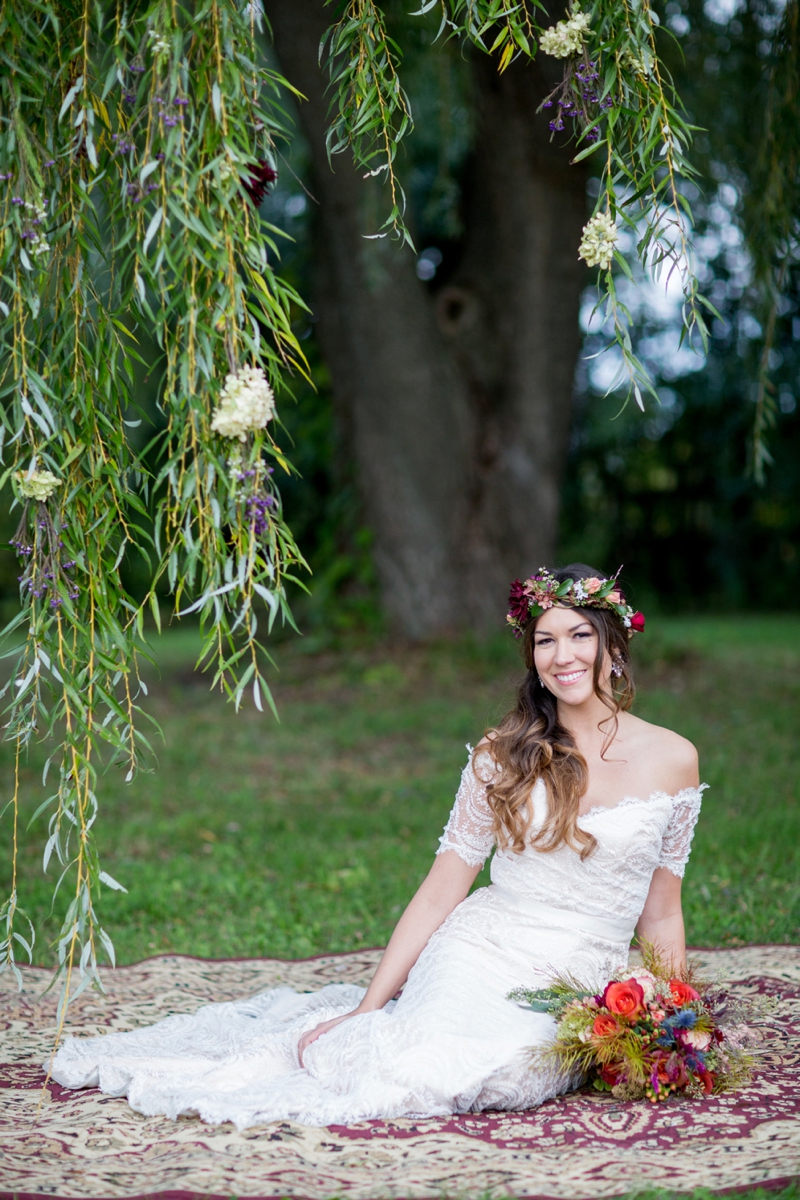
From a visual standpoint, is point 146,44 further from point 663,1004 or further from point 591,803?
point 663,1004

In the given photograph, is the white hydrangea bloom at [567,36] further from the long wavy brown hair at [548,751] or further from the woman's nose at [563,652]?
the woman's nose at [563,652]

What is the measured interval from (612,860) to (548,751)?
343 mm

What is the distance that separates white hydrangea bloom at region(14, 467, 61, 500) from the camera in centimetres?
253

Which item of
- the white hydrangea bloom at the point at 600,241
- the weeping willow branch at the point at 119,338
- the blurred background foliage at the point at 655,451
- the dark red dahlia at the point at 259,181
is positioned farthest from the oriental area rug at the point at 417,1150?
the blurred background foliage at the point at 655,451

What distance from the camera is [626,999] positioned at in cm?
279

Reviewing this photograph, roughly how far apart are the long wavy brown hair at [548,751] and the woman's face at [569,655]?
0.02 meters

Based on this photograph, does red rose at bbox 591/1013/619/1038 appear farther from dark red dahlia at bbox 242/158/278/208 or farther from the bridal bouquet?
dark red dahlia at bbox 242/158/278/208

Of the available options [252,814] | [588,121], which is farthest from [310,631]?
[588,121]

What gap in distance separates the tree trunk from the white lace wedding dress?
6.20 m

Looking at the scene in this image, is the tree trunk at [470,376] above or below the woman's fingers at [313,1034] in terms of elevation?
above

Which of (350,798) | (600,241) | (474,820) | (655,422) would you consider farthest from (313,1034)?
(655,422)

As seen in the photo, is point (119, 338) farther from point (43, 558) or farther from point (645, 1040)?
point (645, 1040)

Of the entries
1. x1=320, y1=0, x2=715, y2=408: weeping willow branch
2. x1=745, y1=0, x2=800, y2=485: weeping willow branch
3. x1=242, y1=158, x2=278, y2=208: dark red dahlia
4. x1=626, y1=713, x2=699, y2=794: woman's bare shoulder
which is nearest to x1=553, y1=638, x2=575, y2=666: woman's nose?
x1=626, y1=713, x2=699, y2=794: woman's bare shoulder

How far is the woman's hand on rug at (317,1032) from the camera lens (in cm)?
296
